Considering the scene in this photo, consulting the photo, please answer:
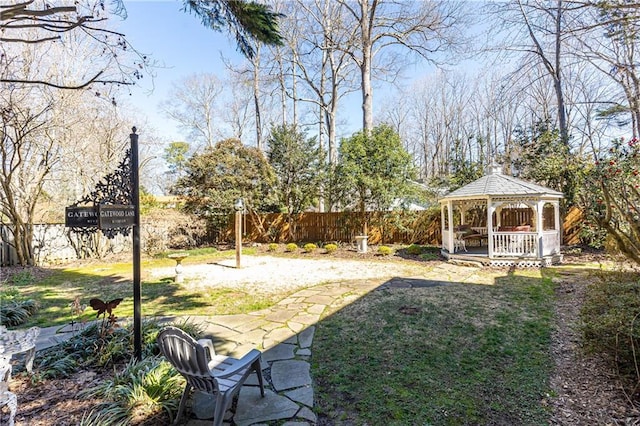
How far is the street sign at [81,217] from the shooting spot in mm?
2793

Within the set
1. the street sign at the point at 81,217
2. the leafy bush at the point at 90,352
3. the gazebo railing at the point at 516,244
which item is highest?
the street sign at the point at 81,217

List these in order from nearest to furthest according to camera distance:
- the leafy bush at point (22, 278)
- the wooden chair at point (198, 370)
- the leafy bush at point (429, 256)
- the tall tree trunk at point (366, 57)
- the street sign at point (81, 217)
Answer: the wooden chair at point (198, 370) → the street sign at point (81, 217) → the leafy bush at point (22, 278) → the leafy bush at point (429, 256) → the tall tree trunk at point (366, 57)

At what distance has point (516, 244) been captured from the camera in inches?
352

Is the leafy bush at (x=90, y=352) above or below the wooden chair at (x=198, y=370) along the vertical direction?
below

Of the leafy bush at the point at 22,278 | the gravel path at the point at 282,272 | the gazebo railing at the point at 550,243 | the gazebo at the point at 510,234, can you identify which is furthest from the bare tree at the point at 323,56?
the leafy bush at the point at 22,278

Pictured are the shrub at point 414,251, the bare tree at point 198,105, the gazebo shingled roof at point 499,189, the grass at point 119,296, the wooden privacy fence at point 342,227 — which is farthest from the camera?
the bare tree at point 198,105

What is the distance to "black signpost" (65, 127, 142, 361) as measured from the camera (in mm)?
2834

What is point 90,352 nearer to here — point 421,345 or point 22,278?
point 421,345

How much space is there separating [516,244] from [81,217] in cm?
1005

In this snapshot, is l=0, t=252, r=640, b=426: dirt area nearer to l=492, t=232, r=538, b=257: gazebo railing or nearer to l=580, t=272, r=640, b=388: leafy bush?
l=580, t=272, r=640, b=388: leafy bush

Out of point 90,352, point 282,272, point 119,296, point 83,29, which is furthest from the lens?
point 282,272

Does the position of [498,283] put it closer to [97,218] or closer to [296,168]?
[97,218]

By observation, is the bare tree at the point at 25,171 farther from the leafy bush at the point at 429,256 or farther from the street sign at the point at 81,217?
the leafy bush at the point at 429,256

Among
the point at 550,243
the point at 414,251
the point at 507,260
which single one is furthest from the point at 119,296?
the point at 550,243
